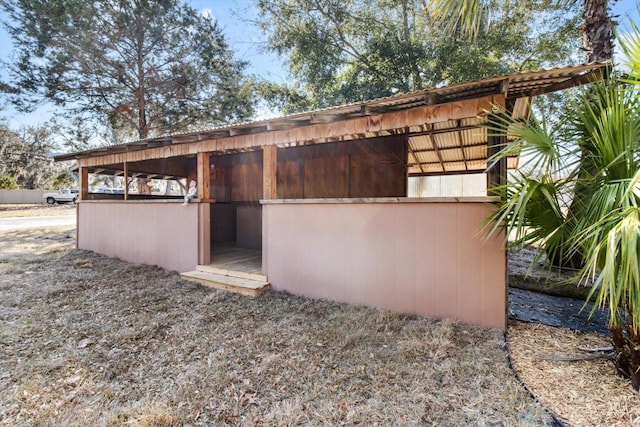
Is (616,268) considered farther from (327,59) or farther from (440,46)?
(327,59)

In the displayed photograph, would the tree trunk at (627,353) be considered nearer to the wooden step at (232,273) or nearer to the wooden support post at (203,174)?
the wooden step at (232,273)

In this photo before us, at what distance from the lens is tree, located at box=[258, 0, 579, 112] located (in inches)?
336

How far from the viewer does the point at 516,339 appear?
3096mm

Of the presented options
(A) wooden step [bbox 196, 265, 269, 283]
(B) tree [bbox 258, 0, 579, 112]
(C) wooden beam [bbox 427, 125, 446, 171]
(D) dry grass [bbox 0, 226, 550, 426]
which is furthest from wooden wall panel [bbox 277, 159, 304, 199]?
(B) tree [bbox 258, 0, 579, 112]

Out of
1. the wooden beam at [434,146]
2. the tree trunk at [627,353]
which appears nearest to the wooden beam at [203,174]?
the wooden beam at [434,146]

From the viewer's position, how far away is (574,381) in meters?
2.35

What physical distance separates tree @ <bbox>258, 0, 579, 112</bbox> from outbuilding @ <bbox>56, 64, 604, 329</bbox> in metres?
3.49

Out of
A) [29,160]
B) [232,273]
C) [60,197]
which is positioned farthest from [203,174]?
[29,160]

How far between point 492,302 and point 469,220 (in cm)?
94

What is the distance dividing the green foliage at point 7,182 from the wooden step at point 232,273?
30.3 meters

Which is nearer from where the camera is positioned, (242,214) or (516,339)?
(516,339)

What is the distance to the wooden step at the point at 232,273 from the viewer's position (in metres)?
4.86

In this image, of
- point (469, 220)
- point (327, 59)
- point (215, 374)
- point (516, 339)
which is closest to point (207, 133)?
point (215, 374)

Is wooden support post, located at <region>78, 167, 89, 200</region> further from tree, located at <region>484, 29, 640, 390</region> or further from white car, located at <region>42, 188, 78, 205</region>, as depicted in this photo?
white car, located at <region>42, 188, 78, 205</region>
